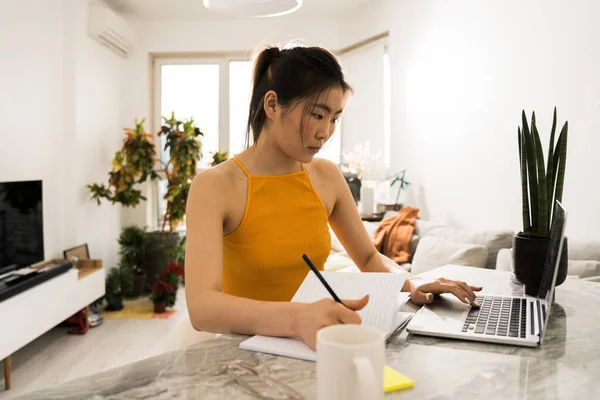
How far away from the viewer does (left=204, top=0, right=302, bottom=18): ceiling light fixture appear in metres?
1.89

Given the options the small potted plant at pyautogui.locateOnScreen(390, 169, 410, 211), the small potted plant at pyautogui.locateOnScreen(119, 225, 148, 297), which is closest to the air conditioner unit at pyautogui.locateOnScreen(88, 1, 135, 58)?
the small potted plant at pyautogui.locateOnScreen(119, 225, 148, 297)

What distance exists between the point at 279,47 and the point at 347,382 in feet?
3.23

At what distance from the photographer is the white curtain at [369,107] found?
4.82 meters

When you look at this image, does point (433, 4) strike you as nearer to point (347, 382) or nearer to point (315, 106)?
point (315, 106)

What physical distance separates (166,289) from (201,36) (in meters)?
2.79

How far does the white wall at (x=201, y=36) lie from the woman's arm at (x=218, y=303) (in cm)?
463

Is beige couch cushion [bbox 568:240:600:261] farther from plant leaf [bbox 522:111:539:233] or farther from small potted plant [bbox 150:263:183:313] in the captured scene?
small potted plant [bbox 150:263:183:313]

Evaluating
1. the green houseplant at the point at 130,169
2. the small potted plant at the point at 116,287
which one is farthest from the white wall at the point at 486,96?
the small potted plant at the point at 116,287

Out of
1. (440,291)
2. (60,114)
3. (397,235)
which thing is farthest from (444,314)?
(60,114)

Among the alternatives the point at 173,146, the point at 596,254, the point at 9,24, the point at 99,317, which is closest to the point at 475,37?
the point at 596,254

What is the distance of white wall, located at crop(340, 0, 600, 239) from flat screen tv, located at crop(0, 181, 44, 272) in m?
2.91

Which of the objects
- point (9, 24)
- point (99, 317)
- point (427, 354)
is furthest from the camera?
point (99, 317)

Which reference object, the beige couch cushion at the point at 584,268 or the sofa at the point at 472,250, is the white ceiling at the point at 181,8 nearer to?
the sofa at the point at 472,250

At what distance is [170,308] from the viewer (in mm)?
4484
